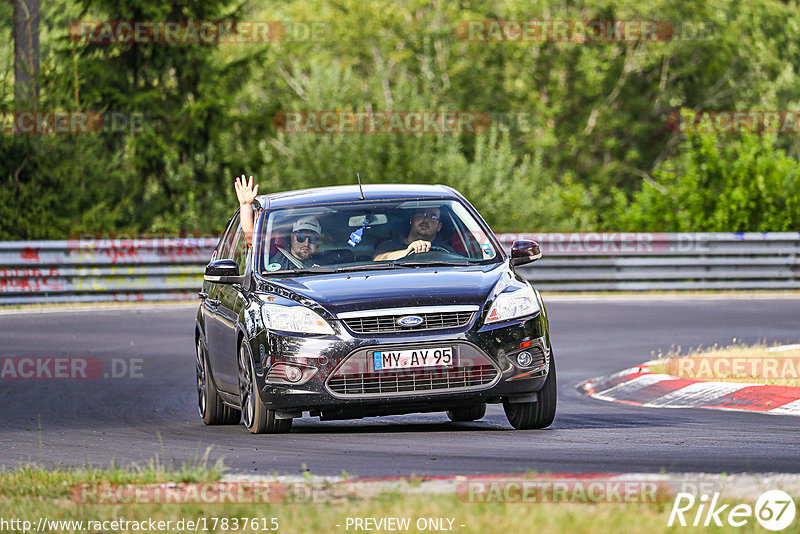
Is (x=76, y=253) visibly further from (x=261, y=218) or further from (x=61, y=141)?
(x=261, y=218)

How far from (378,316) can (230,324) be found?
1.61 meters

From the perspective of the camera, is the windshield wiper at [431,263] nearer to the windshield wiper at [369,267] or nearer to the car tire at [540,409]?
the windshield wiper at [369,267]

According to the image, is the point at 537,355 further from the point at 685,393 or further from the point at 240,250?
the point at 685,393

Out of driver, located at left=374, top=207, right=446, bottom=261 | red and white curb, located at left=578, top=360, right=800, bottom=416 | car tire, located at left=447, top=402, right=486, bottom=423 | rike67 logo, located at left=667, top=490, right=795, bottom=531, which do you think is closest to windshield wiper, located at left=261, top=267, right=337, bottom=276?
driver, located at left=374, top=207, right=446, bottom=261

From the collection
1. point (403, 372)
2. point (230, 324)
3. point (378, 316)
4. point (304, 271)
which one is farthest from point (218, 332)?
point (403, 372)

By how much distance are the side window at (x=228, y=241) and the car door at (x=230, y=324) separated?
1.94ft

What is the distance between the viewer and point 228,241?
1206cm

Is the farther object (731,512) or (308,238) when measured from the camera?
(308,238)

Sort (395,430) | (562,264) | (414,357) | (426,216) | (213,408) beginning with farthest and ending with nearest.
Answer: (562,264) < (213,408) < (426,216) < (395,430) < (414,357)

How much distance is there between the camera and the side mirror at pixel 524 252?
1023cm

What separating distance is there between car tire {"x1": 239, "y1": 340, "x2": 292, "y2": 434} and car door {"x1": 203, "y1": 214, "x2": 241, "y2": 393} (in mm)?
317

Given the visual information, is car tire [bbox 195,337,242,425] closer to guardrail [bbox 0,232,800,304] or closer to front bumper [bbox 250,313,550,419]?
front bumper [bbox 250,313,550,419]

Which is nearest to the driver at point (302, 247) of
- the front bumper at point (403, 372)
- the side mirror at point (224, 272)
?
the side mirror at point (224, 272)

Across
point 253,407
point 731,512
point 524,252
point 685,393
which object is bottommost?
point 685,393
